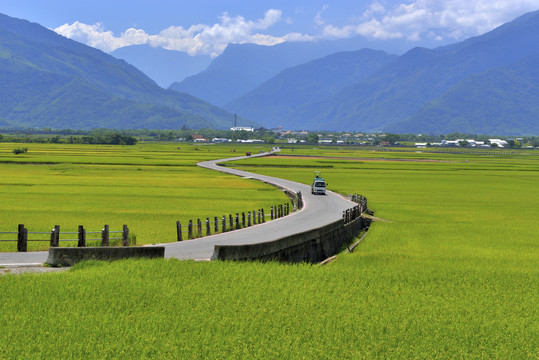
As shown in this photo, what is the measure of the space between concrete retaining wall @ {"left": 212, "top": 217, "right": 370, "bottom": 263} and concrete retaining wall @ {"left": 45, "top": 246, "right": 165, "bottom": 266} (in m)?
2.66

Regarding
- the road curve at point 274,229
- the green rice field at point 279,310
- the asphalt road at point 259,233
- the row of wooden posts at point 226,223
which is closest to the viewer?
the green rice field at point 279,310

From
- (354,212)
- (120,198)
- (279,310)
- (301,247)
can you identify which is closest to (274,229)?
(301,247)

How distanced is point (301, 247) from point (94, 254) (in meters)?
11.2

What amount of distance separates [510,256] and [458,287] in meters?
10.1

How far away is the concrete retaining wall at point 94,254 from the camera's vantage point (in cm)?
2306

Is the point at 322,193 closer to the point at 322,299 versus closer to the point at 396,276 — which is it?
the point at 396,276

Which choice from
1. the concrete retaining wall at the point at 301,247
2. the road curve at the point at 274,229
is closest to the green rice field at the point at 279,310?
the concrete retaining wall at the point at 301,247

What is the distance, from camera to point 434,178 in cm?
10069

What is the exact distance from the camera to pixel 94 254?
23688 millimetres

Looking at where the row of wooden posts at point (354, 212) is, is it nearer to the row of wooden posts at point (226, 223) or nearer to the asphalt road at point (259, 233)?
the asphalt road at point (259, 233)

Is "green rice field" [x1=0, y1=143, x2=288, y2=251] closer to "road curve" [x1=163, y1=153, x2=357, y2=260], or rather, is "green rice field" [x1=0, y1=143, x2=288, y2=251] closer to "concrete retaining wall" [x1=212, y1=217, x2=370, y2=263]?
"road curve" [x1=163, y1=153, x2=357, y2=260]

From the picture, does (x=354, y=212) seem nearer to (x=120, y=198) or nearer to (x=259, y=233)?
(x=259, y=233)

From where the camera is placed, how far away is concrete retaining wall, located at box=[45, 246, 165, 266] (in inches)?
908

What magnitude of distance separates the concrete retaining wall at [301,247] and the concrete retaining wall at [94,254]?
2.66m
